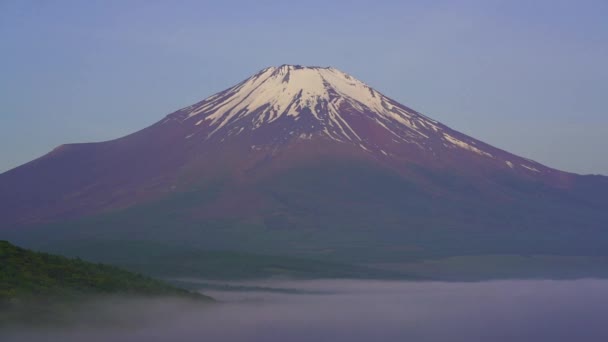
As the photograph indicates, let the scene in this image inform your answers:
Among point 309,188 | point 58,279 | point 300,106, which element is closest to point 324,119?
point 300,106

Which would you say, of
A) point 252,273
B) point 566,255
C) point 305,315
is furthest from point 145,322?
point 566,255

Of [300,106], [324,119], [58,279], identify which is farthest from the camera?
[300,106]

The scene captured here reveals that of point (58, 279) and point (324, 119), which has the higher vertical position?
point (324, 119)

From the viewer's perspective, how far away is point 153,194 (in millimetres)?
158875

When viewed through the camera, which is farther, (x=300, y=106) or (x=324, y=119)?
(x=300, y=106)

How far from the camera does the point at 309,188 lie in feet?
539

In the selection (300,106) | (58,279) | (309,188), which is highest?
(300,106)

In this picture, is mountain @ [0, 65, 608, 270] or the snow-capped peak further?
the snow-capped peak

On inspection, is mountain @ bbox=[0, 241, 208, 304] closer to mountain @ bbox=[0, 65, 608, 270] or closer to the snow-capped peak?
mountain @ bbox=[0, 65, 608, 270]

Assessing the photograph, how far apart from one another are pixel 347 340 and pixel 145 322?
7.14 meters

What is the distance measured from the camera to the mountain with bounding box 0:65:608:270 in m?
141

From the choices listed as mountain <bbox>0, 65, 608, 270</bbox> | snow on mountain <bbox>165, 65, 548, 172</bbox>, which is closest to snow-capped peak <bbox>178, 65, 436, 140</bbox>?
snow on mountain <bbox>165, 65, 548, 172</bbox>

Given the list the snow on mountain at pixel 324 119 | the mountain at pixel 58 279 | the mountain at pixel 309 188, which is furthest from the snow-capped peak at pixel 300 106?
the mountain at pixel 58 279

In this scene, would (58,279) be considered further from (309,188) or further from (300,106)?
(300,106)
